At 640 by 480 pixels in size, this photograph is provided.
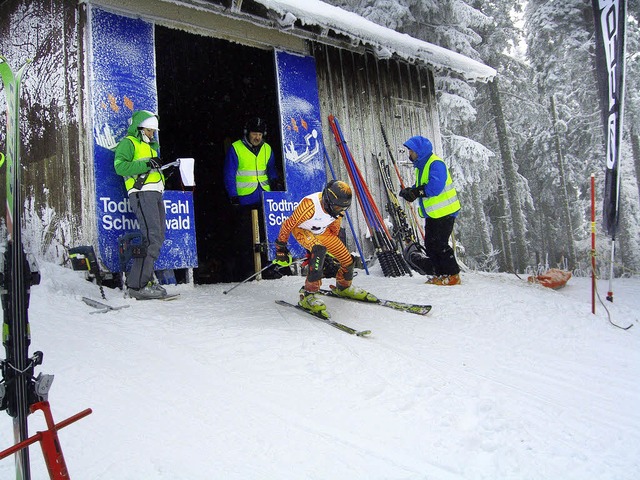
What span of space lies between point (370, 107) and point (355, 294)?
447 centimetres

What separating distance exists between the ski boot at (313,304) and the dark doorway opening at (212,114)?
3207 mm

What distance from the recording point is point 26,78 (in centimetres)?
626

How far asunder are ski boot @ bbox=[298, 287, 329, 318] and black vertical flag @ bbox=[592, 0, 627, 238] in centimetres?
369

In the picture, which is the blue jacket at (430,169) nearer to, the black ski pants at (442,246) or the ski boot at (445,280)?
the black ski pants at (442,246)

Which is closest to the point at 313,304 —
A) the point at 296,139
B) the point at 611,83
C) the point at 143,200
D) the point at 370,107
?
the point at 143,200

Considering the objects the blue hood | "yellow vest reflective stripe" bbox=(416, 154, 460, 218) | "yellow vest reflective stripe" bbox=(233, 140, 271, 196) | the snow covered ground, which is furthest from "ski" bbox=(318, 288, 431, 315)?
"yellow vest reflective stripe" bbox=(233, 140, 271, 196)

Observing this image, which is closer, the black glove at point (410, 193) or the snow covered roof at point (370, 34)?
the snow covered roof at point (370, 34)

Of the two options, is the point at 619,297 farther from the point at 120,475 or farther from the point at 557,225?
the point at 557,225

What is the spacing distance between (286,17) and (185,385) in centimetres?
509

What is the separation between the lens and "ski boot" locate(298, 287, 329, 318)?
4.93 metres

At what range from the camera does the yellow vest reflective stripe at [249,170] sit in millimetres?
7457

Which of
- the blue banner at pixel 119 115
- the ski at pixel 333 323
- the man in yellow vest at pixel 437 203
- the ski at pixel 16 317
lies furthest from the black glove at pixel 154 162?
the ski at pixel 16 317

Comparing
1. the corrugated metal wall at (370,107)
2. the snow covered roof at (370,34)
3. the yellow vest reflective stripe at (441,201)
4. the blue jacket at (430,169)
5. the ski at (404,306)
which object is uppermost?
the snow covered roof at (370,34)

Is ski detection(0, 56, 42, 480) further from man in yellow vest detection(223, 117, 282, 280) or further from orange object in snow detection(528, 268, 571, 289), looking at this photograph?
orange object in snow detection(528, 268, 571, 289)
